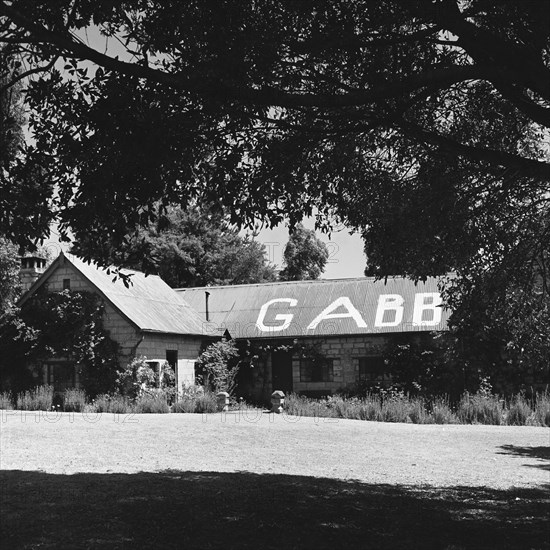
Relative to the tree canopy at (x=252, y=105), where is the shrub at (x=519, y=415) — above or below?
below

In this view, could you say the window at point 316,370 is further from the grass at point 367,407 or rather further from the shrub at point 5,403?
the shrub at point 5,403

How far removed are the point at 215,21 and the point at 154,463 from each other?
7183 mm

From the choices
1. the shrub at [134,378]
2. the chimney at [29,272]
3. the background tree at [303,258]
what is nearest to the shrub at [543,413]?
the shrub at [134,378]

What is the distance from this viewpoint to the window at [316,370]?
2548 cm

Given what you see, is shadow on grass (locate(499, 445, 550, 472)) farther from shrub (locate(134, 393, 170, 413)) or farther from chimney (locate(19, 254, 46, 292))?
chimney (locate(19, 254, 46, 292))

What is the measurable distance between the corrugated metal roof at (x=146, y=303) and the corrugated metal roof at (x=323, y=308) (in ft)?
4.41

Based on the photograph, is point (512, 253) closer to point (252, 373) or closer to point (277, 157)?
point (277, 157)

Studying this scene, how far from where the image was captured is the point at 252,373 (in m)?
26.5

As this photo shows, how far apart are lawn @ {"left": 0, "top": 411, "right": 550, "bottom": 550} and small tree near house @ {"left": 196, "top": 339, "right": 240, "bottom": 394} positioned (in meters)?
8.15

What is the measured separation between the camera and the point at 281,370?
26.2 metres

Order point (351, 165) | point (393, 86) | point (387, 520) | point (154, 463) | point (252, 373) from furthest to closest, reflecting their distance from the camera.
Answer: point (252, 373), point (154, 463), point (351, 165), point (387, 520), point (393, 86)

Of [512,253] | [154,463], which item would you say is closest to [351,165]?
[512,253]

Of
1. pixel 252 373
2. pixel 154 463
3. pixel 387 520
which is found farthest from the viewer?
pixel 252 373

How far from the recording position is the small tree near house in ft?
81.0
